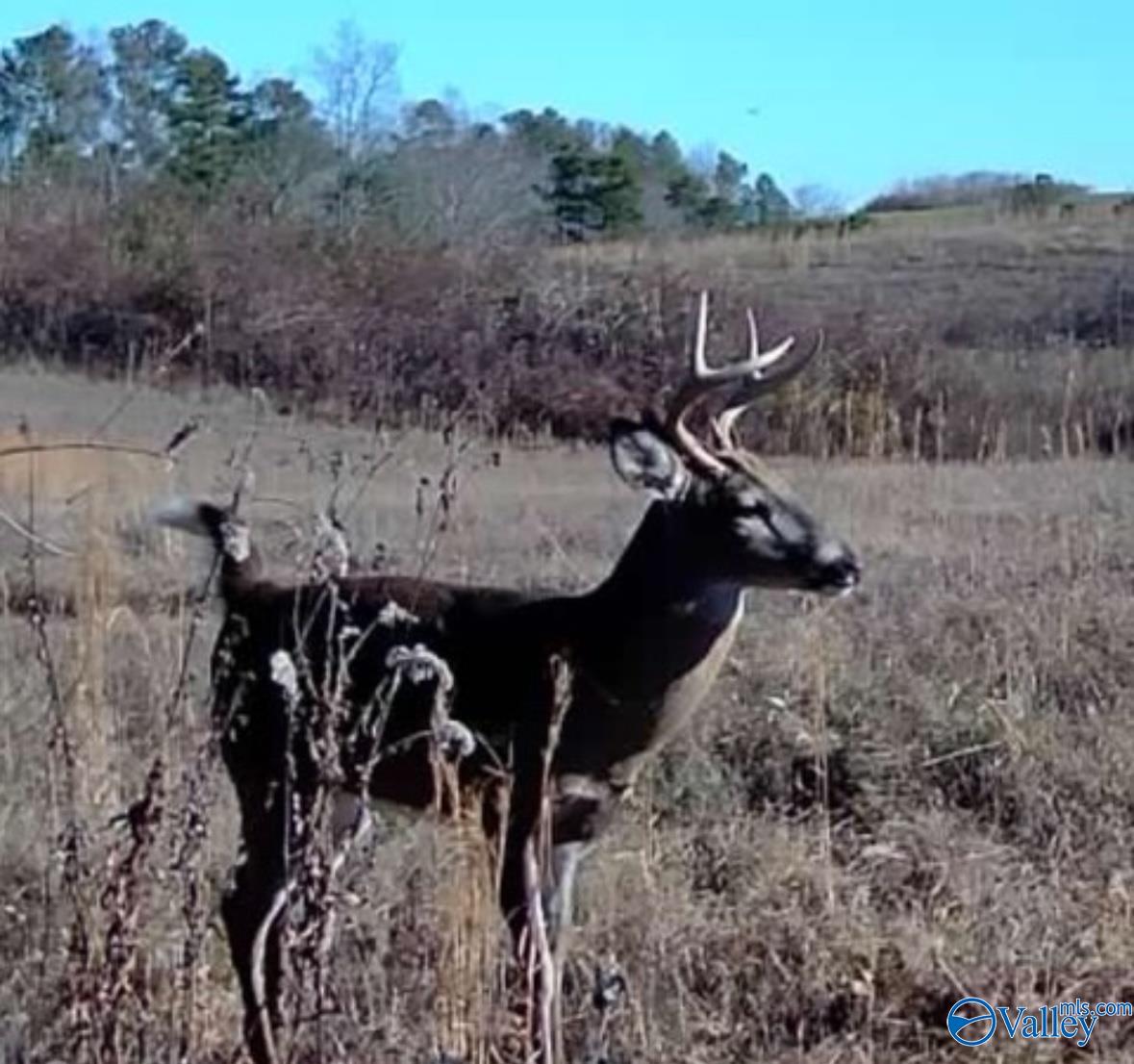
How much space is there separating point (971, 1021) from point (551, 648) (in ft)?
4.48

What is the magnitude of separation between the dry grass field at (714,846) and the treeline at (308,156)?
23.9 m

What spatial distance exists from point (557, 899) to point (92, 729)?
1.50 m

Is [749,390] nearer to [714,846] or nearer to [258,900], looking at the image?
[714,846]

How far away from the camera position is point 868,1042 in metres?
6.23

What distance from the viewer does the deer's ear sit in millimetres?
7188

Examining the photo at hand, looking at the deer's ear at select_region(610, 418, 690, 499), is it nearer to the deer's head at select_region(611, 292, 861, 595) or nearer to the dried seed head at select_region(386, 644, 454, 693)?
the deer's head at select_region(611, 292, 861, 595)

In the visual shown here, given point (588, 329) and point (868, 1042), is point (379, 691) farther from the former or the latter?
point (588, 329)

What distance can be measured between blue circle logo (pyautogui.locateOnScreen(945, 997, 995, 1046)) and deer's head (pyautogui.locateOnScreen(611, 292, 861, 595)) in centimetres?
123

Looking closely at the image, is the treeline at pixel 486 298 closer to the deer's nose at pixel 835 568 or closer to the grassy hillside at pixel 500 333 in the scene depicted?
the grassy hillside at pixel 500 333

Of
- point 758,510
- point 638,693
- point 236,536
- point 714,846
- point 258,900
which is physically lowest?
point 714,846

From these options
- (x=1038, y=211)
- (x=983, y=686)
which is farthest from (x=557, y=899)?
(x=1038, y=211)

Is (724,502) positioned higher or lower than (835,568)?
higher

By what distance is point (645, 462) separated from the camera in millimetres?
7211

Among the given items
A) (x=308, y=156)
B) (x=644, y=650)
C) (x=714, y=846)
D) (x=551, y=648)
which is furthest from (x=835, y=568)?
(x=308, y=156)
